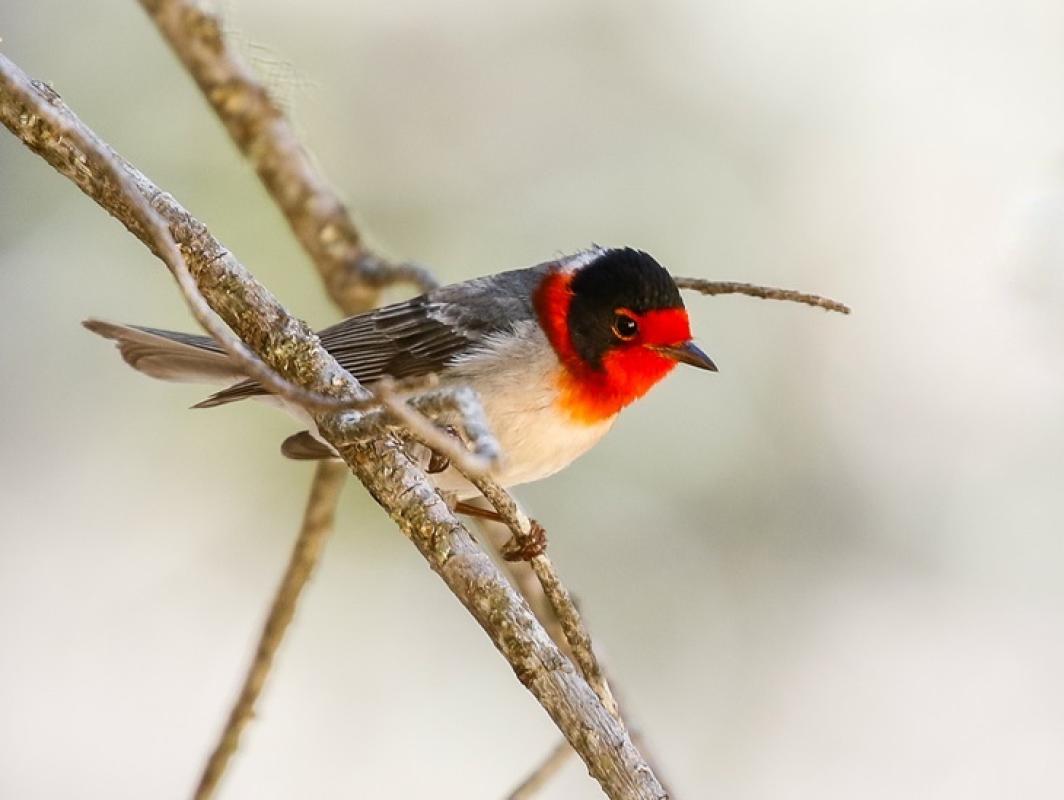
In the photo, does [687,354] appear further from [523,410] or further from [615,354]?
[523,410]

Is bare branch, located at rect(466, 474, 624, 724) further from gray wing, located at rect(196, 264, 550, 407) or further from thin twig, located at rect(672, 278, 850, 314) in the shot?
gray wing, located at rect(196, 264, 550, 407)

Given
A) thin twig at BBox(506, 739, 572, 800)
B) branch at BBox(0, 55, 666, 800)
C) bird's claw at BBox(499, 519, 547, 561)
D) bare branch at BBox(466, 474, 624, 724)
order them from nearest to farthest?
1. branch at BBox(0, 55, 666, 800)
2. bare branch at BBox(466, 474, 624, 724)
3. bird's claw at BBox(499, 519, 547, 561)
4. thin twig at BBox(506, 739, 572, 800)

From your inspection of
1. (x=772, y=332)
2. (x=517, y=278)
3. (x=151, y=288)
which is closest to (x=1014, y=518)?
(x=772, y=332)

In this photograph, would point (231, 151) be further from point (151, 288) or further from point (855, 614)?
point (855, 614)

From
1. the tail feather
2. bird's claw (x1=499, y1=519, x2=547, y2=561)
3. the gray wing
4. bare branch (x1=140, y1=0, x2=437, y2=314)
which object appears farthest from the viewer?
the gray wing

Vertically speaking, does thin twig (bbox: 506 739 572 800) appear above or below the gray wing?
below

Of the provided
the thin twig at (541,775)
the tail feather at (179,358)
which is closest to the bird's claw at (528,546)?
the thin twig at (541,775)

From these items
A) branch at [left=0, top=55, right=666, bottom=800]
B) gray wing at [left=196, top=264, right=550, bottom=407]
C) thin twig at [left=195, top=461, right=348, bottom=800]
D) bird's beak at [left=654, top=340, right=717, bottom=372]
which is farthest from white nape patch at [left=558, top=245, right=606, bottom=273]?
branch at [left=0, top=55, right=666, bottom=800]
